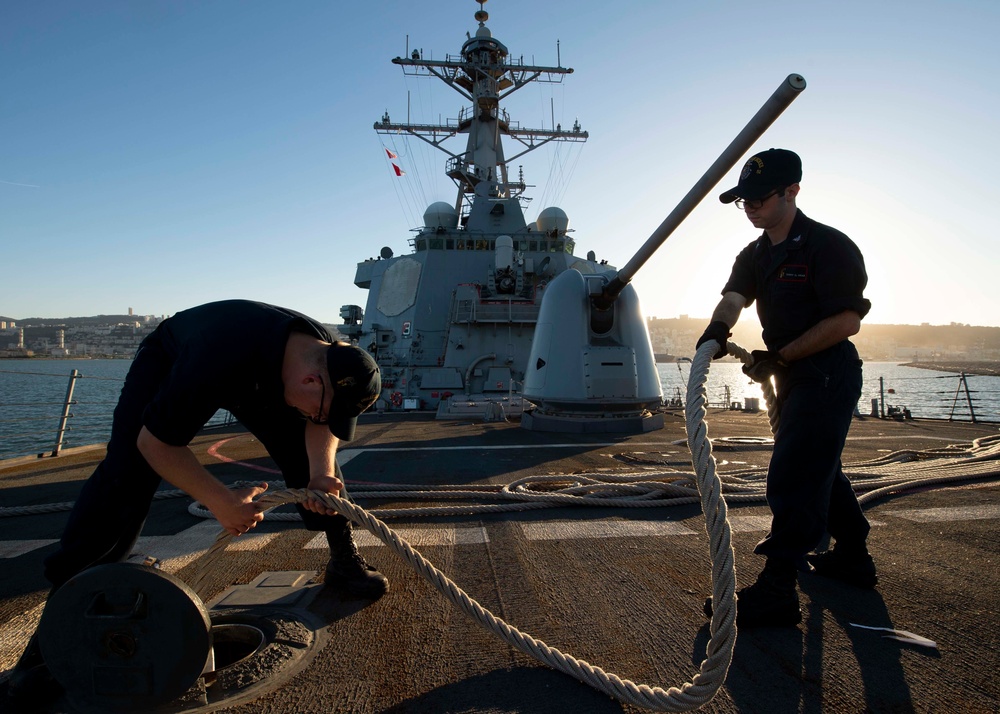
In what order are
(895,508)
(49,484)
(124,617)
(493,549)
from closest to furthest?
1. (124,617)
2. (493,549)
3. (895,508)
4. (49,484)

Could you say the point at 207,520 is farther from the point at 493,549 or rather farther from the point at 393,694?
the point at 393,694

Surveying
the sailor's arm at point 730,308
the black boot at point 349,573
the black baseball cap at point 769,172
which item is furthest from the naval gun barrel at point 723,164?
the black boot at point 349,573

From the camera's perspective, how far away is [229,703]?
51.9 inches

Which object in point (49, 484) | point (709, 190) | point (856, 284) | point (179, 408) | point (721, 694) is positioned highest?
point (709, 190)

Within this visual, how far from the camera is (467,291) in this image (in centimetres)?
1547

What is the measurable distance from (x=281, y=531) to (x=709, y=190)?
3.49 metres

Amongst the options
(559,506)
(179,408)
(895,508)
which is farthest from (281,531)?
(895,508)

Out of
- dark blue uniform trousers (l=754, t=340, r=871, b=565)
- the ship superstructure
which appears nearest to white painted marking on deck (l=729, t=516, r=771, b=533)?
dark blue uniform trousers (l=754, t=340, r=871, b=565)

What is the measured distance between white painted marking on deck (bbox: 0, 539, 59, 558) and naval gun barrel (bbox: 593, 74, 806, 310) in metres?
4.15

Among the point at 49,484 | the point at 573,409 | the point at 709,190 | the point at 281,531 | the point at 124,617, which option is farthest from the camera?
the point at 573,409

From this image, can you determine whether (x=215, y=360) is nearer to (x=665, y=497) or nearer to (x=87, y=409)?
(x=665, y=497)

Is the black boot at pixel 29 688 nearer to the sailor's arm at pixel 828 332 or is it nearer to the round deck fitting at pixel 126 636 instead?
the round deck fitting at pixel 126 636

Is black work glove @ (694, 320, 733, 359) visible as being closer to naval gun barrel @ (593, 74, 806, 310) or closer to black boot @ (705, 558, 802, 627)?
black boot @ (705, 558, 802, 627)

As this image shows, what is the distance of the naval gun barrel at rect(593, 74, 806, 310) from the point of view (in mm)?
2645
